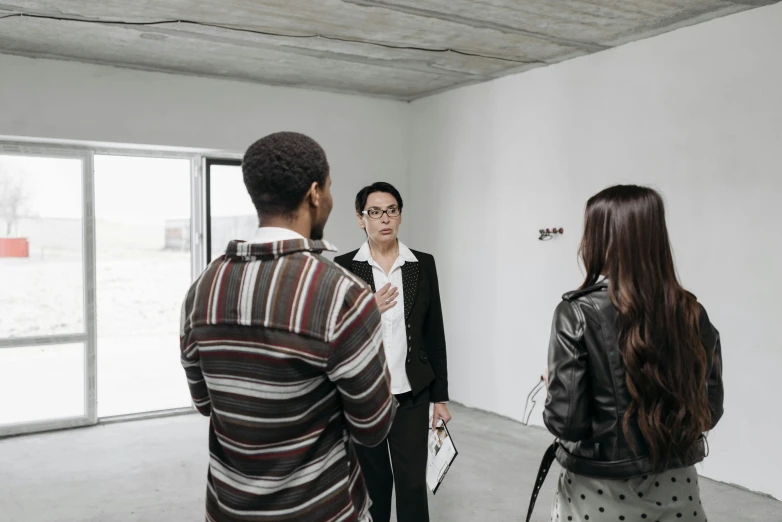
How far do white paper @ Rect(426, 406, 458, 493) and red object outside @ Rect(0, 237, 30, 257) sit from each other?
3.52 meters

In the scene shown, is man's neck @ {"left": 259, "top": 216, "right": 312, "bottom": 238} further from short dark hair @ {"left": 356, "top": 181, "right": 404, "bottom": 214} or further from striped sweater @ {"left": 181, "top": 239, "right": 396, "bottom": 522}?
short dark hair @ {"left": 356, "top": 181, "right": 404, "bottom": 214}

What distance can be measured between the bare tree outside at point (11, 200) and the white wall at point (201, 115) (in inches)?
14.6

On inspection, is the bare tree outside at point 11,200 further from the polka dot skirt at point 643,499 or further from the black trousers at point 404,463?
the polka dot skirt at point 643,499

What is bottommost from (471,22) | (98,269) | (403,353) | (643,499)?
(643,499)

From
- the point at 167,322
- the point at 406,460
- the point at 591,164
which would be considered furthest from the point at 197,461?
the point at 591,164

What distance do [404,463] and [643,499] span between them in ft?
3.41

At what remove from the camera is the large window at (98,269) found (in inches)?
186

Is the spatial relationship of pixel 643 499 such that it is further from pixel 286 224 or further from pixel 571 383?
pixel 286 224

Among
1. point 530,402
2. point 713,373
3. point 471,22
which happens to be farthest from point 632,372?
point 530,402

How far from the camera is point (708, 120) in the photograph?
367 centimetres

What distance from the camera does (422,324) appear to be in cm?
253

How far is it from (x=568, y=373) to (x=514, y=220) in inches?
139

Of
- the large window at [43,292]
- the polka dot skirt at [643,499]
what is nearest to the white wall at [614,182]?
the polka dot skirt at [643,499]

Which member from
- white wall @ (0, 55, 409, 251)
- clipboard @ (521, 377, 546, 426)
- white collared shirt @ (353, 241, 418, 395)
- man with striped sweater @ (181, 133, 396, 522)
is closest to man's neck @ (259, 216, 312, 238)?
man with striped sweater @ (181, 133, 396, 522)
